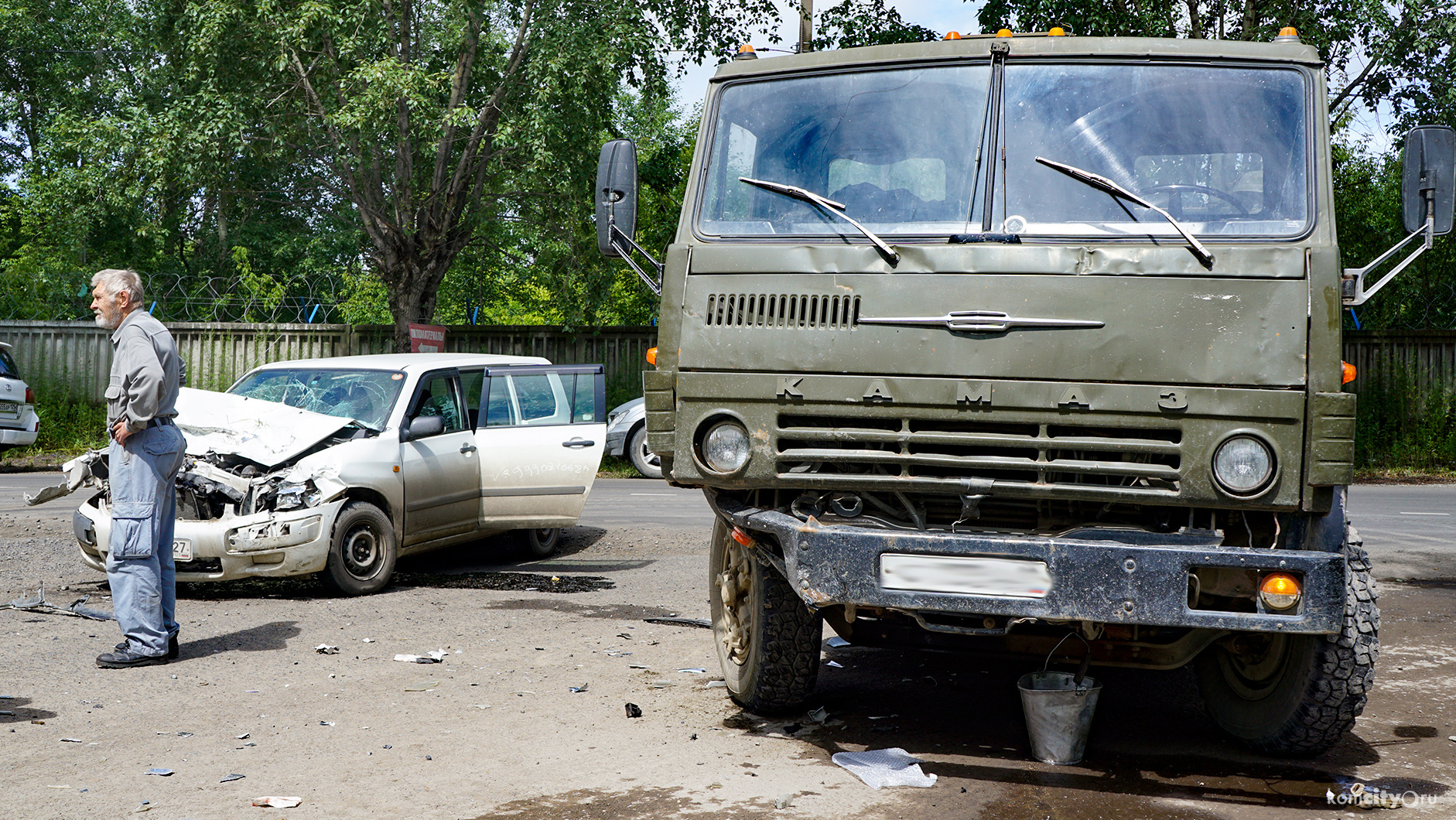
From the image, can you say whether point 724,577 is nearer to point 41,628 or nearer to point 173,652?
point 173,652

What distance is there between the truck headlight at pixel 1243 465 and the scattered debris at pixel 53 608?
6071 millimetres

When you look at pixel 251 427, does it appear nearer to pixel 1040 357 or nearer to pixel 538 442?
pixel 538 442

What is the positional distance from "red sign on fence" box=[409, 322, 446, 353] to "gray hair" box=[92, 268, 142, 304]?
11.5 metres

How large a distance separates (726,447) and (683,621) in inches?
120

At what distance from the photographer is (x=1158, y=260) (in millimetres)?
4145

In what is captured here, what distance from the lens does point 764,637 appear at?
16.2 feet

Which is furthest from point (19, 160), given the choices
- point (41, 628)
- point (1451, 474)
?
point (1451, 474)

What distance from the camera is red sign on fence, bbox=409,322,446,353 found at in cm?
1772

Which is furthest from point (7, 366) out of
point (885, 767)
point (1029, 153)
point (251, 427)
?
point (1029, 153)

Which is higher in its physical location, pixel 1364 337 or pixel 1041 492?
pixel 1364 337

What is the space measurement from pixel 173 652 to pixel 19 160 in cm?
3496

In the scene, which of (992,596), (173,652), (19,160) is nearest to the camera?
(992,596)

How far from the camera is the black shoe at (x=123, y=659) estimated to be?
5906 millimetres

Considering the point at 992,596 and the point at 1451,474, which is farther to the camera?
the point at 1451,474
